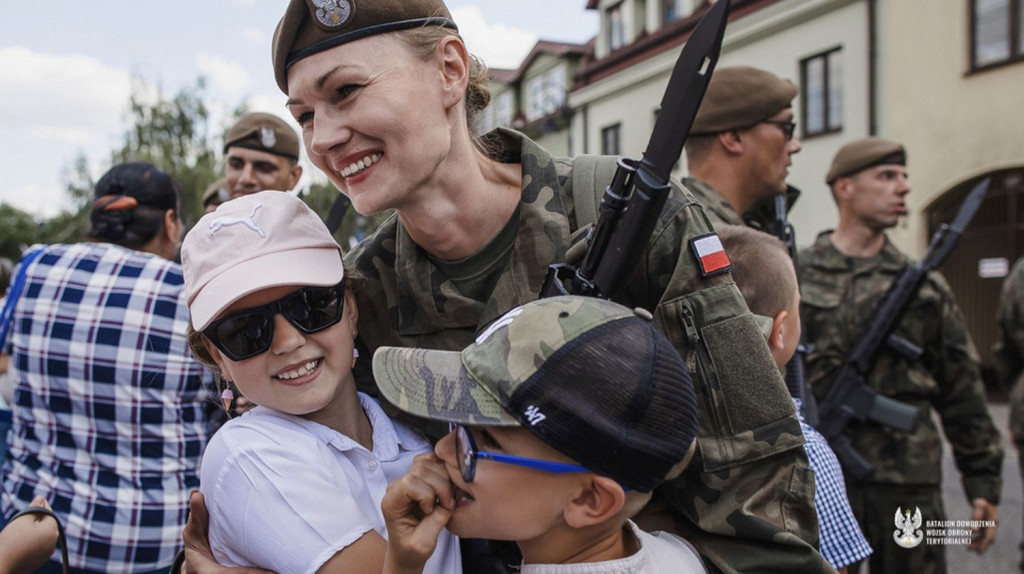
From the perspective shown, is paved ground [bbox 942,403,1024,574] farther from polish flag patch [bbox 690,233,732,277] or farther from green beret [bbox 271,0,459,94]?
green beret [bbox 271,0,459,94]

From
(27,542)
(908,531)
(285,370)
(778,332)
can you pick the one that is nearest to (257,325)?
(285,370)

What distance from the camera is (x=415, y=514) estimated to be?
1241 mm

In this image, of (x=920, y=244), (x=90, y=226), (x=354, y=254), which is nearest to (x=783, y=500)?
(x=354, y=254)

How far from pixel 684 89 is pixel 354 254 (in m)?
0.99

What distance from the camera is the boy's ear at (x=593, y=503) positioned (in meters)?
1.21

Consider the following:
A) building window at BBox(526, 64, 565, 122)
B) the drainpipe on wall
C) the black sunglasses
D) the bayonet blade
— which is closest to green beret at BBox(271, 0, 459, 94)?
the black sunglasses

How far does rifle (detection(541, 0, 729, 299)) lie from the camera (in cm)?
130

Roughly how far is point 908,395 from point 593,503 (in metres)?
3.07

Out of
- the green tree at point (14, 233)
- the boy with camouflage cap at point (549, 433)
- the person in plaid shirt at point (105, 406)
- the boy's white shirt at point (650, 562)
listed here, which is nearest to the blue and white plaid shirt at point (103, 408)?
the person in plaid shirt at point (105, 406)

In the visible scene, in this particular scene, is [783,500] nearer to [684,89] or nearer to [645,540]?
[645,540]

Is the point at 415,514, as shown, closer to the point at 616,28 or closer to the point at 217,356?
the point at 217,356

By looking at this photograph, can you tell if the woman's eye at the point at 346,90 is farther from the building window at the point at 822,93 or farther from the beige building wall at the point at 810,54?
the building window at the point at 822,93

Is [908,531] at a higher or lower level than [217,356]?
lower

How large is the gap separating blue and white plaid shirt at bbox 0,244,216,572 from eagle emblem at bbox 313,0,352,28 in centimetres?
151
